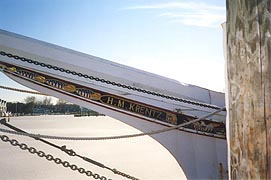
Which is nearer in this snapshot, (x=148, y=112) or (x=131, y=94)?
(x=131, y=94)

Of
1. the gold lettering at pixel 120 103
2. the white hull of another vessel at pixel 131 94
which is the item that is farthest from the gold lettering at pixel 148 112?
the gold lettering at pixel 120 103

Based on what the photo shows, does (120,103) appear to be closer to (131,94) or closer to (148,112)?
(131,94)

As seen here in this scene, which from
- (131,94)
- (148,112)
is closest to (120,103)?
(131,94)

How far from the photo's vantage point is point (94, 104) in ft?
12.3

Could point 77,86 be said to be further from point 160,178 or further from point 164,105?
point 160,178

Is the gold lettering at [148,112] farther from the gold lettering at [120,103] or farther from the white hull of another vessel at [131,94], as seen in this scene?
the gold lettering at [120,103]

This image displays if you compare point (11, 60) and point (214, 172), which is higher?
point (11, 60)

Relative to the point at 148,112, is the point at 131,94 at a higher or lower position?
higher

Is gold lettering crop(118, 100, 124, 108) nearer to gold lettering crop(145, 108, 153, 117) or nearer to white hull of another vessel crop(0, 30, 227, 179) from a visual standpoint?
white hull of another vessel crop(0, 30, 227, 179)

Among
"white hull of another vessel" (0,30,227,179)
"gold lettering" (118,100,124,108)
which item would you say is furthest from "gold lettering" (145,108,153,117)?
"gold lettering" (118,100,124,108)

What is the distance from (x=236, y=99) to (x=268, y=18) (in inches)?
13.7

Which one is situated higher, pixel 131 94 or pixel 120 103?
pixel 131 94

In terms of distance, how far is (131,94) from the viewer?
3.76 meters

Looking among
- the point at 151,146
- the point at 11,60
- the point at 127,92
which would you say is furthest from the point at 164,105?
the point at 151,146
